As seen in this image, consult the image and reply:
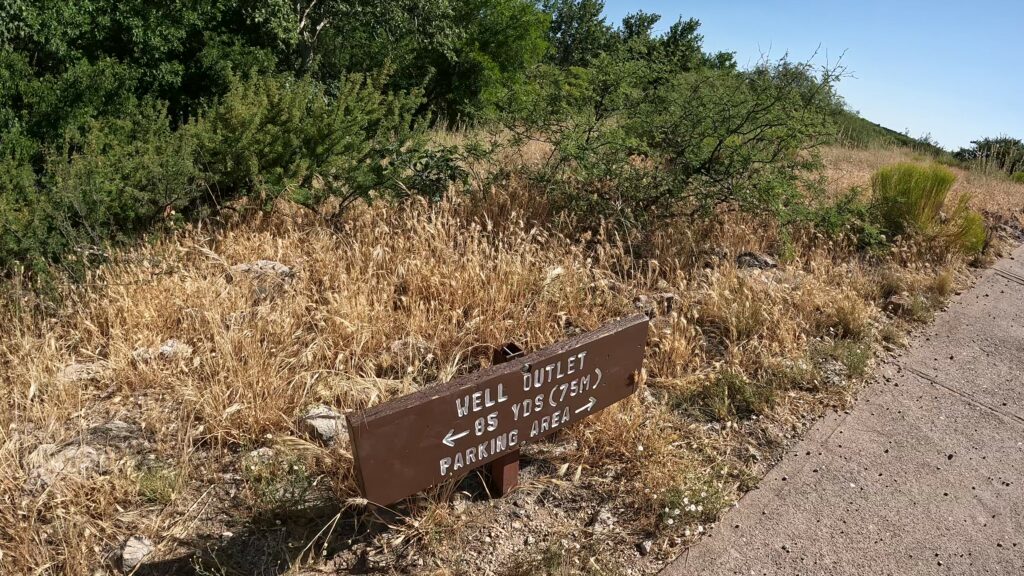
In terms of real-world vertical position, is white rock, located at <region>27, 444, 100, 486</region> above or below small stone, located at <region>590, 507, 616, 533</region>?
below

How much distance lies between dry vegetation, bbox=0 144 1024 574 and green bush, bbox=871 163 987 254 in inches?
58.2

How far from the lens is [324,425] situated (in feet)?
9.91

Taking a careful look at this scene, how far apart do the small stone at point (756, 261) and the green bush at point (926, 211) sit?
181cm

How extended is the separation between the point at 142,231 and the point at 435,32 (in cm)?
1054

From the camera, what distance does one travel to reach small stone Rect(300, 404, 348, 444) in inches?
118

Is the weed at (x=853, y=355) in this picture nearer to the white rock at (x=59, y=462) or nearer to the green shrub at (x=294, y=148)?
the green shrub at (x=294, y=148)

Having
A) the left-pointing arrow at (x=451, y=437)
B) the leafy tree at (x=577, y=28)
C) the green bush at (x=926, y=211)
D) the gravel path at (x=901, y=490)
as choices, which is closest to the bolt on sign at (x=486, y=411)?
the left-pointing arrow at (x=451, y=437)

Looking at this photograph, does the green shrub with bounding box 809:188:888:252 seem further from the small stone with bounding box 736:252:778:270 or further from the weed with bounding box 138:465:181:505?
the weed with bounding box 138:465:181:505

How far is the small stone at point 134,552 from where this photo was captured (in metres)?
2.38

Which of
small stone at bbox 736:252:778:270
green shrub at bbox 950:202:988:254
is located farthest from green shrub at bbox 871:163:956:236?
small stone at bbox 736:252:778:270

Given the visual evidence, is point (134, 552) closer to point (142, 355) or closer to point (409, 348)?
point (142, 355)

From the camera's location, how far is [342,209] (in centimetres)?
553

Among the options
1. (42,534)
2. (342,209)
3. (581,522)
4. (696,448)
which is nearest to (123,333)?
(42,534)

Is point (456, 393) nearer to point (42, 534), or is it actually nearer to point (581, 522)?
point (581, 522)
